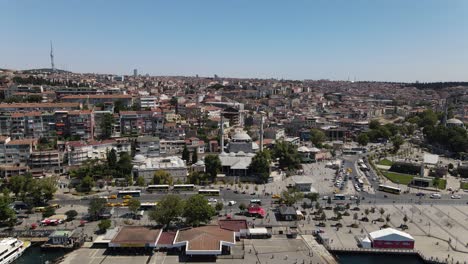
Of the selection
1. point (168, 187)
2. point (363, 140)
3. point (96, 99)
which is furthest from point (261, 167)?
point (96, 99)

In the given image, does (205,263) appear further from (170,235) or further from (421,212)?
(421,212)

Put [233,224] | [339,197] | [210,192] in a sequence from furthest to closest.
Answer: [210,192] → [339,197] → [233,224]

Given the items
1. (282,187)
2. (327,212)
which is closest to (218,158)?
(282,187)

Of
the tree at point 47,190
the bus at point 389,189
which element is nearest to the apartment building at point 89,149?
the tree at point 47,190

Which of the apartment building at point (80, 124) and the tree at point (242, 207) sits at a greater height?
the apartment building at point (80, 124)

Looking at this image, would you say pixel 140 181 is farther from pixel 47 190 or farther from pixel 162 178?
pixel 47 190

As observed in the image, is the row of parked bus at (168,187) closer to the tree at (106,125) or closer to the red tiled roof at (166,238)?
the red tiled roof at (166,238)

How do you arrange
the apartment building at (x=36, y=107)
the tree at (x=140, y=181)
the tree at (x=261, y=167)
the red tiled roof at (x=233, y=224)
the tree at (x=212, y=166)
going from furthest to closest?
the apartment building at (x=36, y=107) < the tree at (x=261, y=167) < the tree at (x=212, y=166) < the tree at (x=140, y=181) < the red tiled roof at (x=233, y=224)
